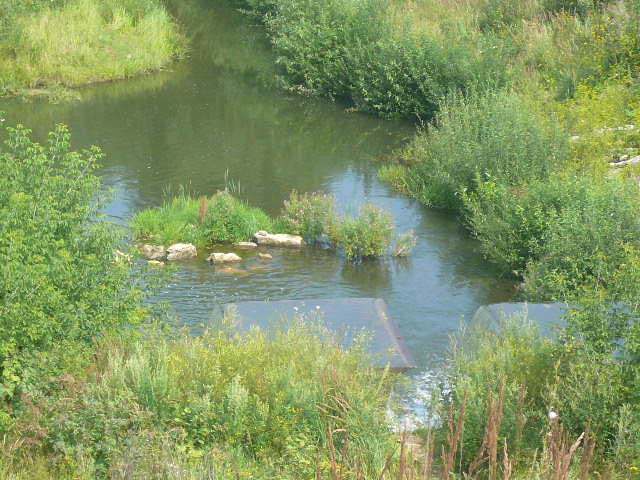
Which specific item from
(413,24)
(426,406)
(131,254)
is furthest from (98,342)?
(413,24)

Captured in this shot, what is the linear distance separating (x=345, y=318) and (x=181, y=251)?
133 inches

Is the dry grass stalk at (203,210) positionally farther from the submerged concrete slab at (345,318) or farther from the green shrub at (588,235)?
the green shrub at (588,235)

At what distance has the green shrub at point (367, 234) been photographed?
10.6 metres

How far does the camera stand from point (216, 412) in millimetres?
5402

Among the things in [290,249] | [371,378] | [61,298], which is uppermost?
[61,298]

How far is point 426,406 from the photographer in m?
6.09

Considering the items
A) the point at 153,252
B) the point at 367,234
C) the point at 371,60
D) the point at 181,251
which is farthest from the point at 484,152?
the point at 371,60

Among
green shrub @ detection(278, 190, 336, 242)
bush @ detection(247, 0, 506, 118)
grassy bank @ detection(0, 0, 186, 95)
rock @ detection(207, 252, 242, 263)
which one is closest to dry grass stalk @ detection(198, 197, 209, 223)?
rock @ detection(207, 252, 242, 263)

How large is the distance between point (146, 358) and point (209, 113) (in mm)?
13056

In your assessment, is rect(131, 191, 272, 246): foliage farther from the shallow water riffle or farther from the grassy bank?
the grassy bank

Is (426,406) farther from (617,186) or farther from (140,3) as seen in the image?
(140,3)

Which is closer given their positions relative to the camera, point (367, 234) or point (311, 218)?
point (367, 234)

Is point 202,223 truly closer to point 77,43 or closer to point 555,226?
point 555,226

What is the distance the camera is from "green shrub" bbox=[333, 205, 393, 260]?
1057 centimetres
